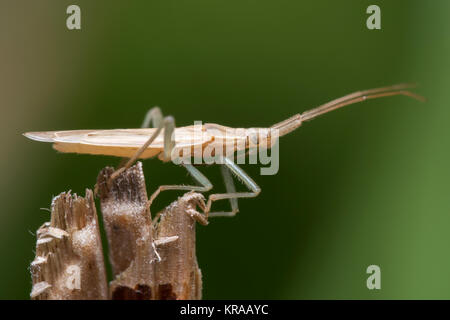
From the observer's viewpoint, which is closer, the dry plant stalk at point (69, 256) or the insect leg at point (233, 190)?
the dry plant stalk at point (69, 256)

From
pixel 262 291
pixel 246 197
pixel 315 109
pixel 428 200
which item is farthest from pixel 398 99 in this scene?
pixel 262 291

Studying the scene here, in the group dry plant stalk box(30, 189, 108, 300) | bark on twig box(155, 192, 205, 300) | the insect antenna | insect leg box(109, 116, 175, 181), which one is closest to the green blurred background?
the insect antenna

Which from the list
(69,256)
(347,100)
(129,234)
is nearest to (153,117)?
(347,100)

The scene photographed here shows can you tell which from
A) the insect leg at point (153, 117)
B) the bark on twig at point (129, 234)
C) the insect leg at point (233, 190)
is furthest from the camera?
the insect leg at point (153, 117)

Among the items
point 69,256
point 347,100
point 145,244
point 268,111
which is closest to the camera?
point 69,256

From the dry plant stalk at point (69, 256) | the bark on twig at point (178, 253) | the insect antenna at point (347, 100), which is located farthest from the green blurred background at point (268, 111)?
the dry plant stalk at point (69, 256)

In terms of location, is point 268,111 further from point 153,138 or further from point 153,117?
point 153,138

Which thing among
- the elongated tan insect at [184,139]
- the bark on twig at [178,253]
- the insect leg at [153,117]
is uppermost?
the insect leg at [153,117]

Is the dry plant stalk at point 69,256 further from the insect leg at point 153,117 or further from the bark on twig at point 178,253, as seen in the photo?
the insect leg at point 153,117
